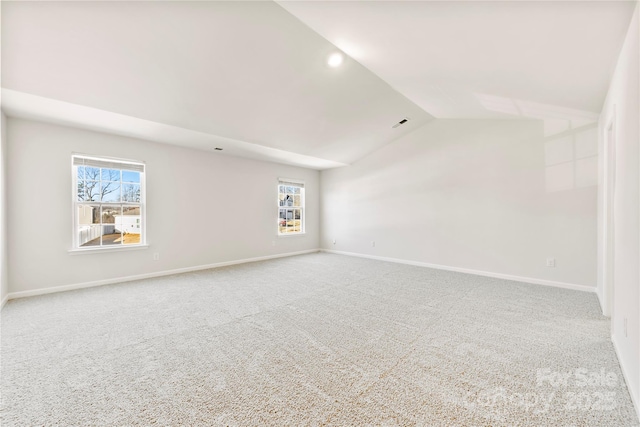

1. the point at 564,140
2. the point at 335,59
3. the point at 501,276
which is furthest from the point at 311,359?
the point at 564,140

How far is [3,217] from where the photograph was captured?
3.24m

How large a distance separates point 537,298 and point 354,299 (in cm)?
233

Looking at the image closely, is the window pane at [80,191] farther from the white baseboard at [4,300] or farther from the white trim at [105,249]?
the white baseboard at [4,300]

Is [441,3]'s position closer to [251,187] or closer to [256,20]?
[256,20]

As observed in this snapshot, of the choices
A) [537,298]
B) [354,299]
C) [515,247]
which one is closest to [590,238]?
[515,247]

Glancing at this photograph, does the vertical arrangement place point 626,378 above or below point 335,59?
below

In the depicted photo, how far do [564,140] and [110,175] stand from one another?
22.2ft

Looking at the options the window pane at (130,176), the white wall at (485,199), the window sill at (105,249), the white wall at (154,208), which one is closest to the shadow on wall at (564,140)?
the white wall at (485,199)

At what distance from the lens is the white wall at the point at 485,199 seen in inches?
152

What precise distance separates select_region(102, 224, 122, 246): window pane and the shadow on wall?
5625 millimetres

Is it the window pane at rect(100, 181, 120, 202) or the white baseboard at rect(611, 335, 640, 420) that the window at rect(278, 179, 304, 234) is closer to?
the window pane at rect(100, 181, 120, 202)

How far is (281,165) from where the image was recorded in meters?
6.56

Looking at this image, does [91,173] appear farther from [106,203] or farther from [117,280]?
[117,280]

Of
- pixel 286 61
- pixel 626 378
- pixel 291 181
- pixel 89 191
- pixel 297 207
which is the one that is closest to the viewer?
pixel 626 378
